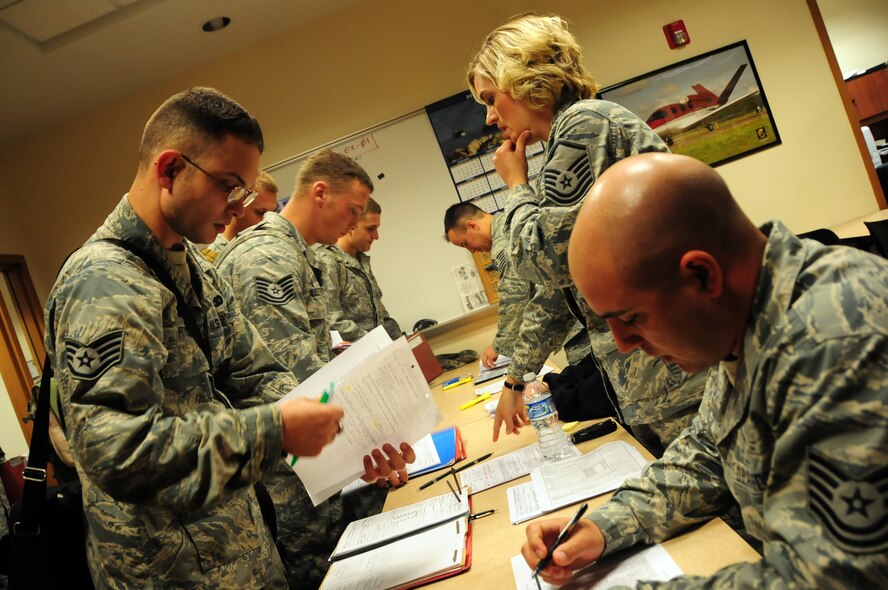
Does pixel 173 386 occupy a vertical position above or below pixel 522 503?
above

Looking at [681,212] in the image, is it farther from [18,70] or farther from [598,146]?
[18,70]

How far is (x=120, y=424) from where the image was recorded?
101cm

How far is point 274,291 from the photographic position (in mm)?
2119

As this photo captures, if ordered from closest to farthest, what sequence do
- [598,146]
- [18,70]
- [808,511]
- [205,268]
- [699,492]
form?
[808,511], [699,492], [598,146], [205,268], [18,70]

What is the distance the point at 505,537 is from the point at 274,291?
1.22 meters

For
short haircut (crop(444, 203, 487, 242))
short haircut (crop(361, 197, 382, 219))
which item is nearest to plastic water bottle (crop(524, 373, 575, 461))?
short haircut (crop(444, 203, 487, 242))

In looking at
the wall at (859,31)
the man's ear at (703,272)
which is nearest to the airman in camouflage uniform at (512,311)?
the man's ear at (703,272)

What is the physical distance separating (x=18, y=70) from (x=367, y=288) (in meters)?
2.43

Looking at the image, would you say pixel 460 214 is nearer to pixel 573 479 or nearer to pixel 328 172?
pixel 328 172

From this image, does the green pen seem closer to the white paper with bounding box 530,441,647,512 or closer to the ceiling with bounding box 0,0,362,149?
the white paper with bounding box 530,441,647,512

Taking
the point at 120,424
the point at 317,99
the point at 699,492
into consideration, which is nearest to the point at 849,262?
the point at 699,492

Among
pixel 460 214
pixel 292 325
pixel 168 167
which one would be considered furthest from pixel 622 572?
pixel 460 214

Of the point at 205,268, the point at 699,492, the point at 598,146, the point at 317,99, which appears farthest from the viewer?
the point at 317,99

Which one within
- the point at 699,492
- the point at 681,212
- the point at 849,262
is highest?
the point at 681,212
